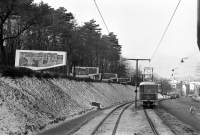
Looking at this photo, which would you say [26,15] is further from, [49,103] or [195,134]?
[195,134]

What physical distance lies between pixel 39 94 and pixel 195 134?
35.2 ft

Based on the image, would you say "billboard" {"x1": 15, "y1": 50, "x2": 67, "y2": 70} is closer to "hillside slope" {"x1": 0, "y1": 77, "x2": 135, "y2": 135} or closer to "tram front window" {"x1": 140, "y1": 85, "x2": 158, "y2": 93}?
"hillside slope" {"x1": 0, "y1": 77, "x2": 135, "y2": 135}

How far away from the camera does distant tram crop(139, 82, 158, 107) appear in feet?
107

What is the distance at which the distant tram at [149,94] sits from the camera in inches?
1282

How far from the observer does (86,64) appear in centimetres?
6122

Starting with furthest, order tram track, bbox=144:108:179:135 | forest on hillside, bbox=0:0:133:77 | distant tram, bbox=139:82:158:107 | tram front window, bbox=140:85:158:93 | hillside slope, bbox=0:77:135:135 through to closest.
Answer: tram front window, bbox=140:85:158:93, distant tram, bbox=139:82:158:107, forest on hillside, bbox=0:0:133:77, tram track, bbox=144:108:179:135, hillside slope, bbox=0:77:135:135

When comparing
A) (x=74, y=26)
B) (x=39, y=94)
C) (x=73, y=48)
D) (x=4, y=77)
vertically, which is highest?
(x=74, y=26)

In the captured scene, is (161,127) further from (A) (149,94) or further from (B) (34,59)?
(A) (149,94)

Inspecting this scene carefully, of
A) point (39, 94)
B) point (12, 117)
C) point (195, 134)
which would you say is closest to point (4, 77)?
point (39, 94)

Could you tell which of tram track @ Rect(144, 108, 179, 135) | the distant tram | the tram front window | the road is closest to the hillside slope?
tram track @ Rect(144, 108, 179, 135)

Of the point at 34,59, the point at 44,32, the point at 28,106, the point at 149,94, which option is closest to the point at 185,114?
the point at 149,94

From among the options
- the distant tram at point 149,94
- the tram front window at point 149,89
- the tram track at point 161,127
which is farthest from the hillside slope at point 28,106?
the tram front window at point 149,89

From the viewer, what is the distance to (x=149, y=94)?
32.8m

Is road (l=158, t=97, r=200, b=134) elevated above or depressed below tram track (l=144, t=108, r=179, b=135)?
below
